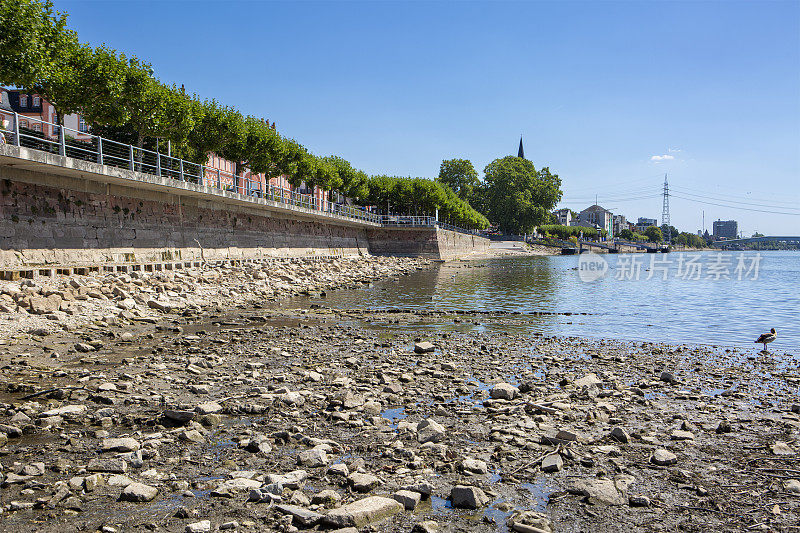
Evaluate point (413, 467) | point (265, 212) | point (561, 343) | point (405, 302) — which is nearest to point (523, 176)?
point (265, 212)

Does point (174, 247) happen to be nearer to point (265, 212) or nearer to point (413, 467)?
point (265, 212)

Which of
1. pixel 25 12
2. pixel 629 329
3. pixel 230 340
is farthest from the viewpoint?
pixel 25 12

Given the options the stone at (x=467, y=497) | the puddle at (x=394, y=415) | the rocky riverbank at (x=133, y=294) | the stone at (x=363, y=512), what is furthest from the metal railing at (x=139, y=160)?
the stone at (x=467, y=497)

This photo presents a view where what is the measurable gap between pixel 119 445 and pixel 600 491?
5.79 meters

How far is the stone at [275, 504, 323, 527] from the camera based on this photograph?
5.01m

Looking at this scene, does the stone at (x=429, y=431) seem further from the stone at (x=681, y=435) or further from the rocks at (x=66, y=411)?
the rocks at (x=66, y=411)

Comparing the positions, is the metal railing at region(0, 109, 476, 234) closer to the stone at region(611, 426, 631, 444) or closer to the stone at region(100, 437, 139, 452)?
the stone at region(100, 437, 139, 452)

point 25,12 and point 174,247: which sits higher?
point 25,12

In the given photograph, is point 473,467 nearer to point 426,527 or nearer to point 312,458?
point 426,527

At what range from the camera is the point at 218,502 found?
5488mm

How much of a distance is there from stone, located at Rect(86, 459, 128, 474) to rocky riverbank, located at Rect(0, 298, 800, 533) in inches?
0.9

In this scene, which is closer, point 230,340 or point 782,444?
point 782,444

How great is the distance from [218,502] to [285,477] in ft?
2.41

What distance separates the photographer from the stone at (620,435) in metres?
7.40
